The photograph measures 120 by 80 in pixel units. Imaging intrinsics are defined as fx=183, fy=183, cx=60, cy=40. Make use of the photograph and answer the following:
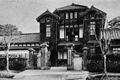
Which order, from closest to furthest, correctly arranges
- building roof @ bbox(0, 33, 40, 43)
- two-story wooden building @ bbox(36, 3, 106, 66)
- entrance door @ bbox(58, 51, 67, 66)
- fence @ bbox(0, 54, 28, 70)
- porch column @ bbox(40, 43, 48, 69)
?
porch column @ bbox(40, 43, 48, 69) → fence @ bbox(0, 54, 28, 70) → two-story wooden building @ bbox(36, 3, 106, 66) → entrance door @ bbox(58, 51, 67, 66) → building roof @ bbox(0, 33, 40, 43)

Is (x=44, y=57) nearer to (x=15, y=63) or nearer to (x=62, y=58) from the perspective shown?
(x=15, y=63)

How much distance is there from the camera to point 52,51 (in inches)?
1040

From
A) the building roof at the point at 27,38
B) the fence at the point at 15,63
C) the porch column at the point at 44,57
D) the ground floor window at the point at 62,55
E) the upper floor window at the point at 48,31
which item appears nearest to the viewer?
the porch column at the point at 44,57

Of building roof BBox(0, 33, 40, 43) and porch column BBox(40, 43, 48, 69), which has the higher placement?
building roof BBox(0, 33, 40, 43)

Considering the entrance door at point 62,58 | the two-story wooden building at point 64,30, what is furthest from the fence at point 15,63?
the entrance door at point 62,58

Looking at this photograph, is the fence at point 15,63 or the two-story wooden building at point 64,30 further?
the two-story wooden building at point 64,30

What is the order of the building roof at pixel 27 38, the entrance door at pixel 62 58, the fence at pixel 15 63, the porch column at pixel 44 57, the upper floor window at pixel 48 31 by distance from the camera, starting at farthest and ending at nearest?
the building roof at pixel 27 38
the upper floor window at pixel 48 31
the entrance door at pixel 62 58
the fence at pixel 15 63
the porch column at pixel 44 57

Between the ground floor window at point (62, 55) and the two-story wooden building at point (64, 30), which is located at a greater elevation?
the two-story wooden building at point (64, 30)

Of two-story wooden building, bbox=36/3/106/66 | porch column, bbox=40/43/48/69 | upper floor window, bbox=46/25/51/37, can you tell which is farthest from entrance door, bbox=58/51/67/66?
porch column, bbox=40/43/48/69

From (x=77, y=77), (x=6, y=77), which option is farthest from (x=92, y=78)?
(x=6, y=77)

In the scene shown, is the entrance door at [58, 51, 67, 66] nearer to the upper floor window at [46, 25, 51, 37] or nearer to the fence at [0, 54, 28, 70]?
the upper floor window at [46, 25, 51, 37]

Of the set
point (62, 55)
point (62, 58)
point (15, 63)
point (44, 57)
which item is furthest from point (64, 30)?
point (15, 63)

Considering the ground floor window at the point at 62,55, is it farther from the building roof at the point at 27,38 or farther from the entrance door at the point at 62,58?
the building roof at the point at 27,38

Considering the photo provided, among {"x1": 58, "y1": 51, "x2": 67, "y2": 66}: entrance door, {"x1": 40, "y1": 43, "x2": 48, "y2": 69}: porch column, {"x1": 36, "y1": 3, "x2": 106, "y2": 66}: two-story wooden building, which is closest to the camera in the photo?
{"x1": 40, "y1": 43, "x2": 48, "y2": 69}: porch column
